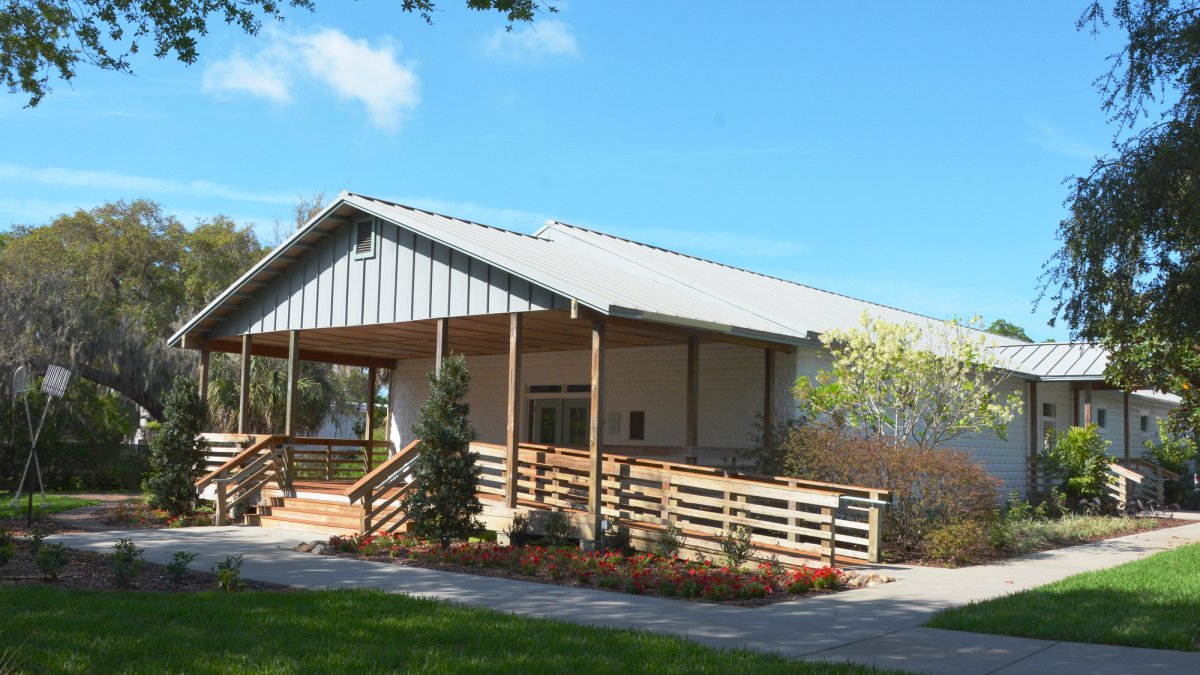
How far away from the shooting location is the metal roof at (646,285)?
14602 millimetres

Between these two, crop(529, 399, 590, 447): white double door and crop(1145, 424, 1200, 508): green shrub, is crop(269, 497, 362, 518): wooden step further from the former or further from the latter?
crop(1145, 424, 1200, 508): green shrub

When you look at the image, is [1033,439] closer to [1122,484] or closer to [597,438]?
[1122,484]

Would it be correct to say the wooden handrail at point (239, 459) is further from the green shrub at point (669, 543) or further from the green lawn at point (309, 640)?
the green lawn at point (309, 640)

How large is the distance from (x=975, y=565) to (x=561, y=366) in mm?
10238

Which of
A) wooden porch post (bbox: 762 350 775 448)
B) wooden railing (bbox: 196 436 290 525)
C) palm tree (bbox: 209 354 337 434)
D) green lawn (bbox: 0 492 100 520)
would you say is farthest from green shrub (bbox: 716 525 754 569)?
palm tree (bbox: 209 354 337 434)

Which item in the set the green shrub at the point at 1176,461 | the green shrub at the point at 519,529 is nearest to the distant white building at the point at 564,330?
the green shrub at the point at 519,529

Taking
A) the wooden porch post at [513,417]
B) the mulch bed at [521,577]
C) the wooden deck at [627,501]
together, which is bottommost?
the mulch bed at [521,577]

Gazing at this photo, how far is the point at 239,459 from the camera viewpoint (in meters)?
18.3

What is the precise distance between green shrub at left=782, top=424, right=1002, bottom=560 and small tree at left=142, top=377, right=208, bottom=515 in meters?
10.9

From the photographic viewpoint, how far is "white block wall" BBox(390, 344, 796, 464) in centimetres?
1794

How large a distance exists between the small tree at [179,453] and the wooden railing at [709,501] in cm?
574

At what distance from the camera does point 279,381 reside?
28.9 meters

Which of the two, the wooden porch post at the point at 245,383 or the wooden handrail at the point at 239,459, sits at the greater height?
the wooden porch post at the point at 245,383

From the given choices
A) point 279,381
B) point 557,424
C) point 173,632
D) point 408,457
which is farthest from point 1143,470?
point 173,632
